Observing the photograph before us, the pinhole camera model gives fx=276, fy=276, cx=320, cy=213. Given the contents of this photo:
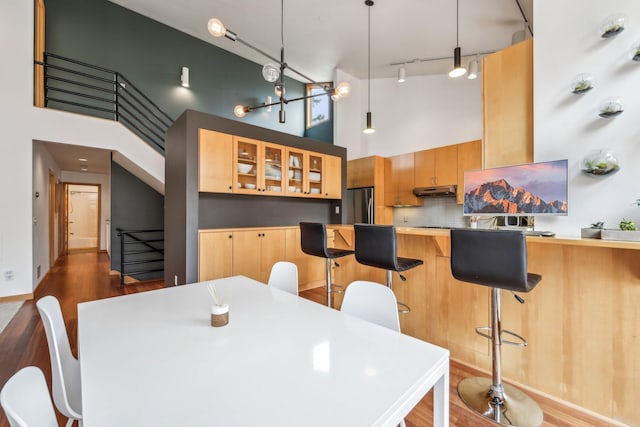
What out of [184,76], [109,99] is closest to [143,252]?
[109,99]

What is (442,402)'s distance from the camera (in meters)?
0.88

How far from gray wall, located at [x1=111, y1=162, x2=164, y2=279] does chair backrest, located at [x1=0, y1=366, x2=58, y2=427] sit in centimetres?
494

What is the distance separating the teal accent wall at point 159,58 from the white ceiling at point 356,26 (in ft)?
0.90

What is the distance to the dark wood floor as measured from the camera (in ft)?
5.11

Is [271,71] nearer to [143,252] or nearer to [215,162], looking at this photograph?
[215,162]

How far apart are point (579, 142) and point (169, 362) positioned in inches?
111

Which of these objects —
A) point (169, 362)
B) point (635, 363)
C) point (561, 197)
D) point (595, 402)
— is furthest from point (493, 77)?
point (169, 362)

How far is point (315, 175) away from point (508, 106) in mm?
2638

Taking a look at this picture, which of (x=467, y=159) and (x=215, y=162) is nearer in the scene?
(x=215, y=162)

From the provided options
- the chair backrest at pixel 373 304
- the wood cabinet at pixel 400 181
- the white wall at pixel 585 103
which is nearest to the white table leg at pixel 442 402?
the chair backrest at pixel 373 304

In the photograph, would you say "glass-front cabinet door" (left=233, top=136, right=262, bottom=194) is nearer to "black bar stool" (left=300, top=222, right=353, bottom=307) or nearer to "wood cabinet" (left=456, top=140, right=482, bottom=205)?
"black bar stool" (left=300, top=222, right=353, bottom=307)

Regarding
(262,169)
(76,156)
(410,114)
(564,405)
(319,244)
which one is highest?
(410,114)

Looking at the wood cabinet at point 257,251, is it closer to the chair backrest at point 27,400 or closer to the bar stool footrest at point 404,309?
the bar stool footrest at point 404,309

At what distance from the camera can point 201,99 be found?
5.84m
